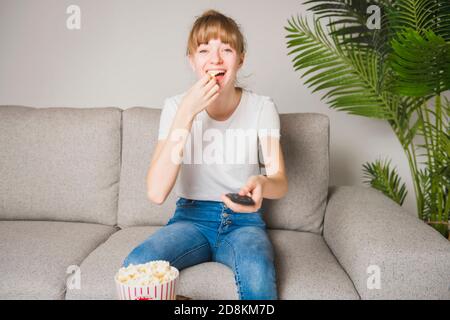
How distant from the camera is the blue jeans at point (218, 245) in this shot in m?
1.29

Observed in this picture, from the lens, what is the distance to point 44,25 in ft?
8.29

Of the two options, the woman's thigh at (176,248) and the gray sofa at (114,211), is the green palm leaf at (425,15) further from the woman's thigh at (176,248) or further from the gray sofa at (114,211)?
the woman's thigh at (176,248)

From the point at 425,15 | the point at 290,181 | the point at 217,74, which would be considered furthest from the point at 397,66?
the point at 217,74

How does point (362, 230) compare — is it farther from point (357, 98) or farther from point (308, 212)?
point (357, 98)

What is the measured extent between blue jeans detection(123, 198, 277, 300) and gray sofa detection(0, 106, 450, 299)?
6cm

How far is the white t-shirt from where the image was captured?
1.63 m

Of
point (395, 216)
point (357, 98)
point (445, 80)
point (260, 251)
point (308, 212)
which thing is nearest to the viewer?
point (260, 251)

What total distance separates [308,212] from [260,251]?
1.85 feet

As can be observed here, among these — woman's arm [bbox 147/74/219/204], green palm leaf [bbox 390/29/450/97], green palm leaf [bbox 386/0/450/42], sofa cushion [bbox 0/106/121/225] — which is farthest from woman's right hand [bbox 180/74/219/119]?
green palm leaf [bbox 386/0/450/42]

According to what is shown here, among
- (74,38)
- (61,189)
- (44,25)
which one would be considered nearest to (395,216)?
(61,189)

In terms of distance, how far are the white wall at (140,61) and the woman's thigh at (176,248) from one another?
3.87 feet

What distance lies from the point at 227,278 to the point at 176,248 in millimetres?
Result: 180

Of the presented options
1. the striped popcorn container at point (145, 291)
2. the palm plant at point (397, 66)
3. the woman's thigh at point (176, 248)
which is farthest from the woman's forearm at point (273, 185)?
the palm plant at point (397, 66)

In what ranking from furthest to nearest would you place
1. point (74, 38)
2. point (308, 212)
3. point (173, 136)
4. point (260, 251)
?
1. point (74, 38)
2. point (308, 212)
3. point (173, 136)
4. point (260, 251)
